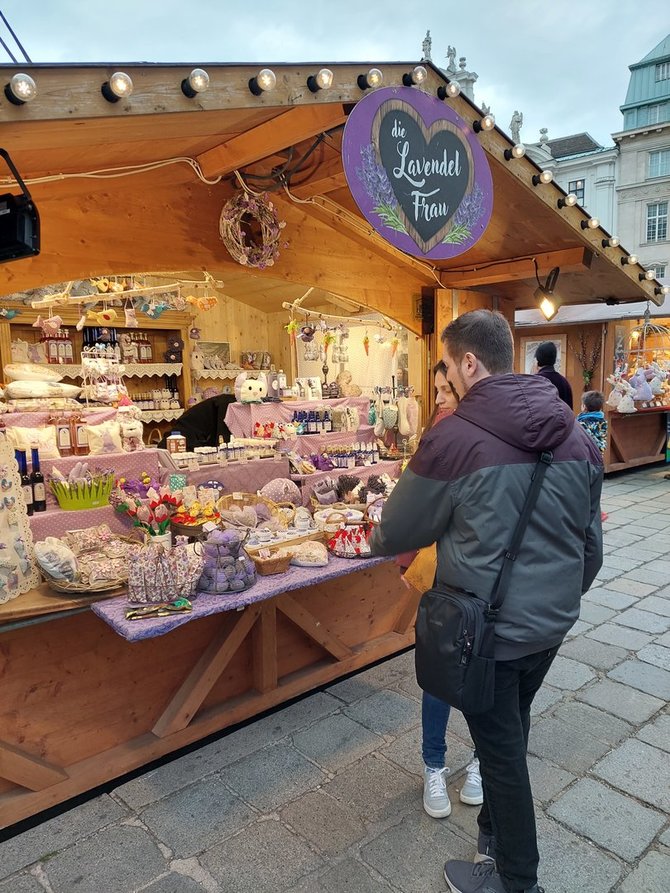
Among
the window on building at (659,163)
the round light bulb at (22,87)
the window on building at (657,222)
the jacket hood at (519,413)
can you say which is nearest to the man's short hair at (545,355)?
the jacket hood at (519,413)

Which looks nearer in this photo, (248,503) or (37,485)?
(37,485)

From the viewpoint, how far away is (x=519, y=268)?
4570 mm

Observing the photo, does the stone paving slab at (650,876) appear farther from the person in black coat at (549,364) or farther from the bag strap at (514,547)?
the person in black coat at (549,364)

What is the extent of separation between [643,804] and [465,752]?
680mm

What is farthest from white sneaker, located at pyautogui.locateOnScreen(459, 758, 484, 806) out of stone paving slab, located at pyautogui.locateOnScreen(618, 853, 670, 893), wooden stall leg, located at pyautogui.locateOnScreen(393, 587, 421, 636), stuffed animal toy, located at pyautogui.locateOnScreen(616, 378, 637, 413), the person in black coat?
stuffed animal toy, located at pyautogui.locateOnScreen(616, 378, 637, 413)

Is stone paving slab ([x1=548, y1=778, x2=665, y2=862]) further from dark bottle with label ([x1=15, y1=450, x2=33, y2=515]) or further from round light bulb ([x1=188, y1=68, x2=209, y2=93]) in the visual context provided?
round light bulb ([x1=188, y1=68, x2=209, y2=93])

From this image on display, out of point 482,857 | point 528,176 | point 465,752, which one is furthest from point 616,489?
point 482,857

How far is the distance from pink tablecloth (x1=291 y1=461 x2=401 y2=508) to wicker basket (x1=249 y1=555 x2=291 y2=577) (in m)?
1.19

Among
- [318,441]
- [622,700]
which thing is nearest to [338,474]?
[318,441]

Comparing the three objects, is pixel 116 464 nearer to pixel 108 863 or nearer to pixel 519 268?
pixel 108 863

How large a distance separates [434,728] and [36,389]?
2514 mm

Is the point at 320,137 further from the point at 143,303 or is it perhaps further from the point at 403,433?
the point at 403,433

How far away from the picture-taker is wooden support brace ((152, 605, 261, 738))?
2.54m

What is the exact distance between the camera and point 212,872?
192 centimetres
